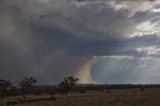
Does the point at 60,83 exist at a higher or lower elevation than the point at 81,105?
higher

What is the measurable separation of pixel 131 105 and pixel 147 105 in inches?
48.4

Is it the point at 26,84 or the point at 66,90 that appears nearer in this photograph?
the point at 66,90

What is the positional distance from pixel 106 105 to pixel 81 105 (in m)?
3.10

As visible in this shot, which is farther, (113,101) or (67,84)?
(67,84)

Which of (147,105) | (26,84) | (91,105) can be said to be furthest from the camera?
(26,84)

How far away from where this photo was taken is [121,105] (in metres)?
24.0

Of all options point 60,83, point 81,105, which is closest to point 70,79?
point 60,83

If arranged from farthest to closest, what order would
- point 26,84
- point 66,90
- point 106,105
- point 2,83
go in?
1. point 26,84
2. point 66,90
3. point 2,83
4. point 106,105

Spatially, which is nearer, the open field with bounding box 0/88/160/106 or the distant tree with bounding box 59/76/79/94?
the open field with bounding box 0/88/160/106

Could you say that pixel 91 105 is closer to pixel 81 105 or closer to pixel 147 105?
pixel 81 105

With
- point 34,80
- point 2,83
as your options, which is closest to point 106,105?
point 2,83

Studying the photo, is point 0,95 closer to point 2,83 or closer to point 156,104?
point 2,83

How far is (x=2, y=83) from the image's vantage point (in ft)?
318

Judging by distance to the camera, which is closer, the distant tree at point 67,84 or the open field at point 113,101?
the open field at point 113,101
